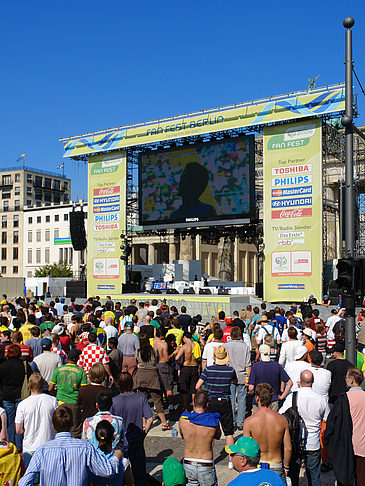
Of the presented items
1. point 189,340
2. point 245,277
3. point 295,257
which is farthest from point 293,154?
point 245,277

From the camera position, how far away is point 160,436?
329 inches

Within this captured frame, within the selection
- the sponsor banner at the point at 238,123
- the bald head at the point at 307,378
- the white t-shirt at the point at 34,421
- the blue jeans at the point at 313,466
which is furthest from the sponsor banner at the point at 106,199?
the blue jeans at the point at 313,466

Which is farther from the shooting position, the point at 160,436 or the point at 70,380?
the point at 160,436

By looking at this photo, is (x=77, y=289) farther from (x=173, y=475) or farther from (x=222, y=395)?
(x=173, y=475)

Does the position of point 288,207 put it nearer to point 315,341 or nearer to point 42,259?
point 315,341

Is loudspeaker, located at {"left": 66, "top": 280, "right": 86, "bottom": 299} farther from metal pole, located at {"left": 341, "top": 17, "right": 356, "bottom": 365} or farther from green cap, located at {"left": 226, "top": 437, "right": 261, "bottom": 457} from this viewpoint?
green cap, located at {"left": 226, "top": 437, "right": 261, "bottom": 457}

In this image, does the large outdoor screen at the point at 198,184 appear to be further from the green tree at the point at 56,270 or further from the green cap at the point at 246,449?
the green tree at the point at 56,270

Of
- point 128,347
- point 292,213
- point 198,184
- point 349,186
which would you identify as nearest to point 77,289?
point 198,184

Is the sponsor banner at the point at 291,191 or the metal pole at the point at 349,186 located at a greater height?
the sponsor banner at the point at 291,191

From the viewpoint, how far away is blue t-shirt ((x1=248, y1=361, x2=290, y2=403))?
693cm

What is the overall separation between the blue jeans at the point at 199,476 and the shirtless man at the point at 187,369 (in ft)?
14.2

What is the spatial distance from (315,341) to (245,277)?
60.3 m

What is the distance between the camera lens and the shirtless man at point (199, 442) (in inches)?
189

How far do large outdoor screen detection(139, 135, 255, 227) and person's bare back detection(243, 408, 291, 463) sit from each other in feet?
75.6
